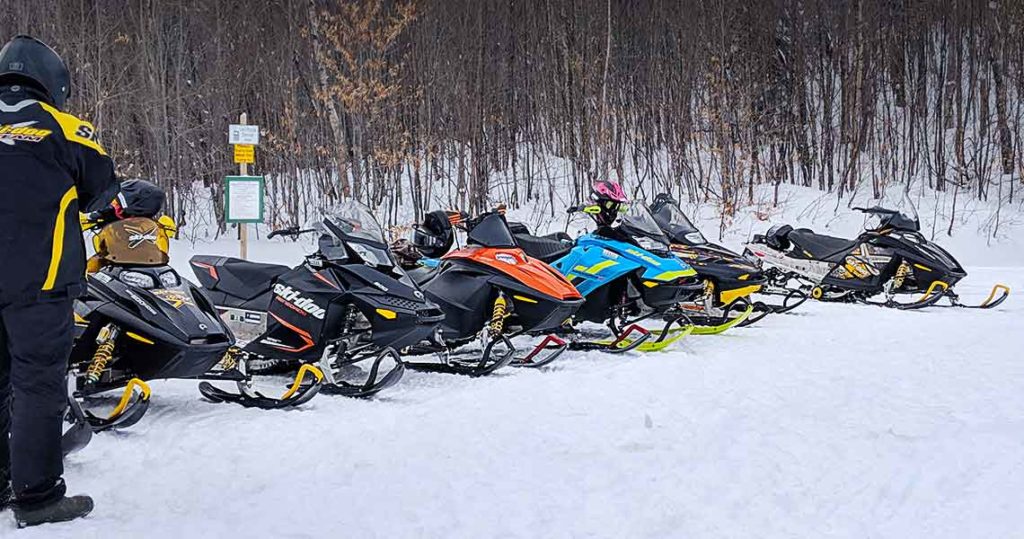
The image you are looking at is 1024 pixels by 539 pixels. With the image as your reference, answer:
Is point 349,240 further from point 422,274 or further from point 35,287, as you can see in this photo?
point 35,287

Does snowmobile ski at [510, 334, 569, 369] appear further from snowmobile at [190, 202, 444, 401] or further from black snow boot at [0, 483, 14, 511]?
black snow boot at [0, 483, 14, 511]

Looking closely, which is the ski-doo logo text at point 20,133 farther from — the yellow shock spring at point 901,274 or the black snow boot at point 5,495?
the yellow shock spring at point 901,274

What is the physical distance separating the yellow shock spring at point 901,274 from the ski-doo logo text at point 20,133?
28.0 ft

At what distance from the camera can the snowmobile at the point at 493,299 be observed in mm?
5609

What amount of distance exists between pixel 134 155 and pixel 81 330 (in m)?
10.1

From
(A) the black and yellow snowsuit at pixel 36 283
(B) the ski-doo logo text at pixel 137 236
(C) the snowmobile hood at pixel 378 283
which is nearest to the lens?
(A) the black and yellow snowsuit at pixel 36 283

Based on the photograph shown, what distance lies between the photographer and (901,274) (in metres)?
9.24

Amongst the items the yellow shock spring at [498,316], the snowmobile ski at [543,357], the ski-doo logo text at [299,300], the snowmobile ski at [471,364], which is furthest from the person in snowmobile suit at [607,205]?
the ski-doo logo text at [299,300]

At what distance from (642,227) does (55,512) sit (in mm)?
4991

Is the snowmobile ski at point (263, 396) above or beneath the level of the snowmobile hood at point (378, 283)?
beneath

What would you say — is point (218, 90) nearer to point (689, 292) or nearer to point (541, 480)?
point (689, 292)

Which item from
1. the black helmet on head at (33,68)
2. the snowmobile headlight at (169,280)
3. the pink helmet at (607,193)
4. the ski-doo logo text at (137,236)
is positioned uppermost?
the black helmet on head at (33,68)

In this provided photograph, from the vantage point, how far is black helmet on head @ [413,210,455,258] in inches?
261

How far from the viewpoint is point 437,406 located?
4430mm
